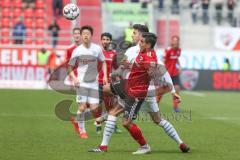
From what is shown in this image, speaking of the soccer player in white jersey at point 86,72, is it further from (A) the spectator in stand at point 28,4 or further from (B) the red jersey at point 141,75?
(A) the spectator in stand at point 28,4

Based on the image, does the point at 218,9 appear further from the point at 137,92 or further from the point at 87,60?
the point at 137,92

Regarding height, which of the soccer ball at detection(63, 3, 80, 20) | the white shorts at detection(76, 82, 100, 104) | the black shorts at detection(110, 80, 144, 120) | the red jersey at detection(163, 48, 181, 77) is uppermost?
the soccer ball at detection(63, 3, 80, 20)

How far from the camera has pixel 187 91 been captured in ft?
111

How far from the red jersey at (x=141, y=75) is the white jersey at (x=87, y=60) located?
265 cm

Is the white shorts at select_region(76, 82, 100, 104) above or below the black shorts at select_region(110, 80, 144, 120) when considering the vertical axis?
below

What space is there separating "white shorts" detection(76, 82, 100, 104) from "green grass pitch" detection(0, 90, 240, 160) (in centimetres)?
77

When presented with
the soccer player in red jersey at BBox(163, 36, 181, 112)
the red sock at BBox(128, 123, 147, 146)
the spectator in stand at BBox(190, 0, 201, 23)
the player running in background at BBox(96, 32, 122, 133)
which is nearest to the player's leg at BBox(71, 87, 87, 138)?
the player running in background at BBox(96, 32, 122, 133)

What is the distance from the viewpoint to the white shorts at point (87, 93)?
15.1 metres

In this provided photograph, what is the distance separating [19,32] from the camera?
36.4m

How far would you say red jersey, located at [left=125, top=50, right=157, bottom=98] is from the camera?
1227cm

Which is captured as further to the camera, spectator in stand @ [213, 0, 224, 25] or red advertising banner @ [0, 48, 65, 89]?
spectator in stand @ [213, 0, 224, 25]

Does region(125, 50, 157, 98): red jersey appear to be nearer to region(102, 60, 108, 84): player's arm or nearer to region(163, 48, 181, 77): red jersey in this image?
region(102, 60, 108, 84): player's arm

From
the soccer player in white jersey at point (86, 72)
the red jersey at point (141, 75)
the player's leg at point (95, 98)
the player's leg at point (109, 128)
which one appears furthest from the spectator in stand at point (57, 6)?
the player's leg at point (109, 128)

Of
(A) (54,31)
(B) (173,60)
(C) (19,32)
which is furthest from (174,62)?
(C) (19,32)
